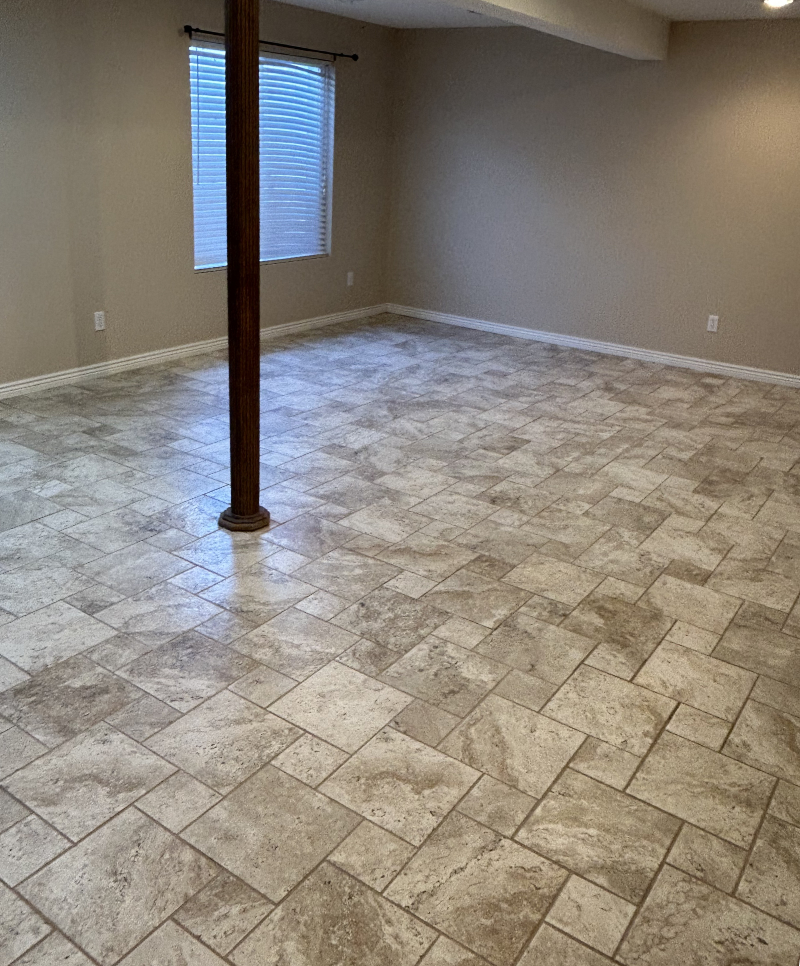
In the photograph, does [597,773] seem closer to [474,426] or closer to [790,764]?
[790,764]

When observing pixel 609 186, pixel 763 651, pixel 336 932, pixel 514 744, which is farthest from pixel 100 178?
pixel 336 932

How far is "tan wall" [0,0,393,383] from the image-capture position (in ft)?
15.4

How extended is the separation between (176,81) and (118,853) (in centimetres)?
482

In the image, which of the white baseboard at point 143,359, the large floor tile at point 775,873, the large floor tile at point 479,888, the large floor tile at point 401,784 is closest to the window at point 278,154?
the white baseboard at point 143,359

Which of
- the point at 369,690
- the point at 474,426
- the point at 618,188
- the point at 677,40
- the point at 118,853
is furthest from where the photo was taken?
the point at 618,188

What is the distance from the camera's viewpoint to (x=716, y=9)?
523cm

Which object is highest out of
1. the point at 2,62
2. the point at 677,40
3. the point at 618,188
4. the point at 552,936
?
the point at 677,40

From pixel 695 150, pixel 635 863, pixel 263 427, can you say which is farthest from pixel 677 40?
pixel 635 863

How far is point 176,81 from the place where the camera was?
541 cm

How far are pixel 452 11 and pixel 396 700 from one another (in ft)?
16.2

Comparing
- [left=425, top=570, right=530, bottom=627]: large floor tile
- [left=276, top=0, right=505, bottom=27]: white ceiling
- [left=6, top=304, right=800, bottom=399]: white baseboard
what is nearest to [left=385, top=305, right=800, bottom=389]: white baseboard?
[left=6, top=304, right=800, bottom=399]: white baseboard

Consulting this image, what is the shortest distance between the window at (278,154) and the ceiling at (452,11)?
1.52 feet

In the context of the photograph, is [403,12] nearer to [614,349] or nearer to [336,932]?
[614,349]

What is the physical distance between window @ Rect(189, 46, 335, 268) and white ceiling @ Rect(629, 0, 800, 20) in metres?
2.43
